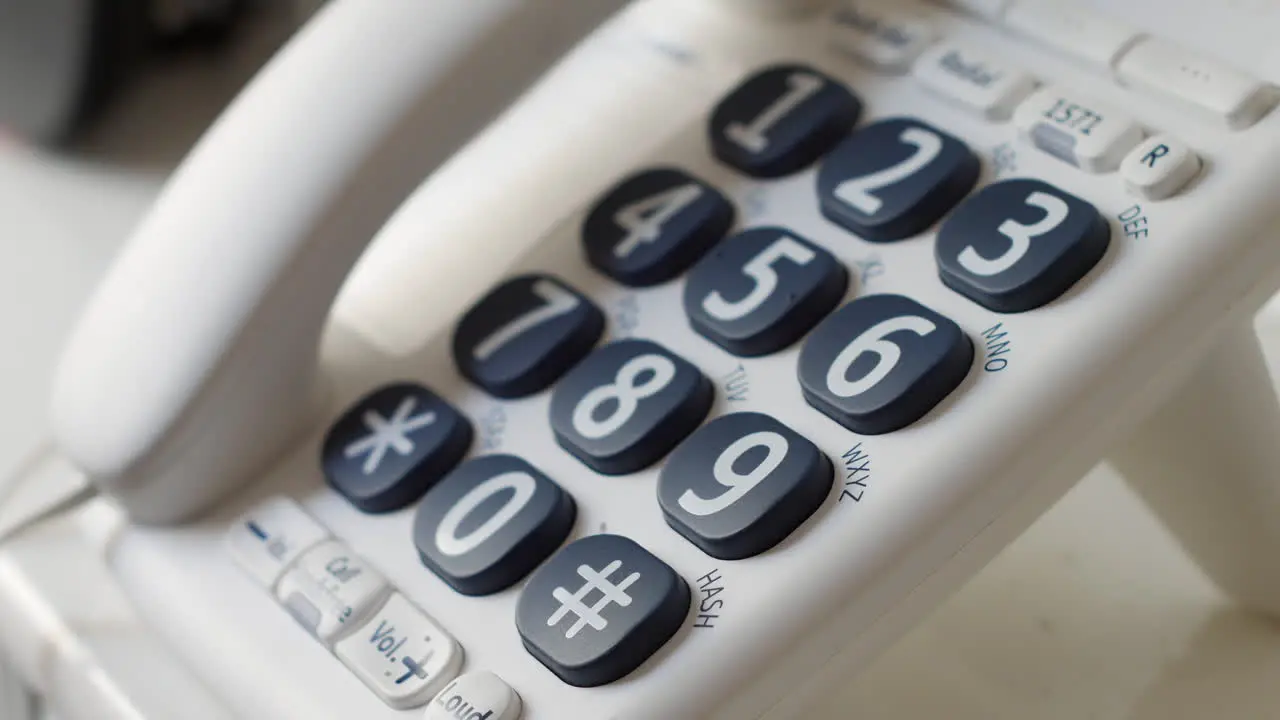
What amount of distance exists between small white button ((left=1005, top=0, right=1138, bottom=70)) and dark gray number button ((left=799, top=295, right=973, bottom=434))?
0.07m

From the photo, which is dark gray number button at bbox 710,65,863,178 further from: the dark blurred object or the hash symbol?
the dark blurred object

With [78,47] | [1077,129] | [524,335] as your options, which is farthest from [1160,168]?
[78,47]

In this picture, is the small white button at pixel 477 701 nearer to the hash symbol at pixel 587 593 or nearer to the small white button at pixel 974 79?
the hash symbol at pixel 587 593

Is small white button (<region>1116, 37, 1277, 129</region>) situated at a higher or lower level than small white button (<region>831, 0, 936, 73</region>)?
lower

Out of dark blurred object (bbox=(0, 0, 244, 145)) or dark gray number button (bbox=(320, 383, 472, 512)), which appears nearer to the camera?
dark gray number button (bbox=(320, 383, 472, 512))

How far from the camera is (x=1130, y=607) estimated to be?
0.34 metres

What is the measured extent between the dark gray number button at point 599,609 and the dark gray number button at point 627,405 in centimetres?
2

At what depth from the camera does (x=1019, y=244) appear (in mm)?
252

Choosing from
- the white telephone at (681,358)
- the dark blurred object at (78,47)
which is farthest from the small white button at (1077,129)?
the dark blurred object at (78,47)

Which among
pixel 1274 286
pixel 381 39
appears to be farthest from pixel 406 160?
pixel 1274 286

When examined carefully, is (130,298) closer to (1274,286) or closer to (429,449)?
(429,449)

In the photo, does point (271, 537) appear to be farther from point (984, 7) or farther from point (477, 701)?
point (984, 7)

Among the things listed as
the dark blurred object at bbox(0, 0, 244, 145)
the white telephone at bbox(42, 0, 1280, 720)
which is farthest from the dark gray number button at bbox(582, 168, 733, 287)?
the dark blurred object at bbox(0, 0, 244, 145)

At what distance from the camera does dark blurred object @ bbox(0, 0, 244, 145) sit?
49cm
